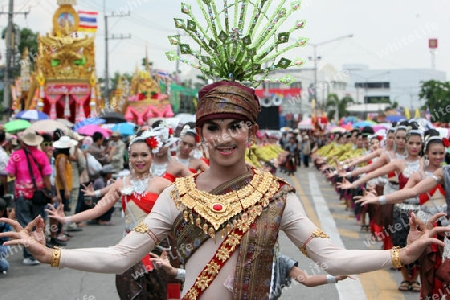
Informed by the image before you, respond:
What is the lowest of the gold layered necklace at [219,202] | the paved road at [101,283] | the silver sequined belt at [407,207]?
the paved road at [101,283]

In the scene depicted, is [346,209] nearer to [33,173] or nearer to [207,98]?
[33,173]

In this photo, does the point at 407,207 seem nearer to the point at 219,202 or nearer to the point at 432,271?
the point at 432,271

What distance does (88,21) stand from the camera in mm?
46500

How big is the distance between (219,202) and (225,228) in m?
0.13

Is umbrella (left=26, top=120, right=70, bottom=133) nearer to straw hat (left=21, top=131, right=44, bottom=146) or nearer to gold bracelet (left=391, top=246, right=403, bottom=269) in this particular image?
straw hat (left=21, top=131, right=44, bottom=146)

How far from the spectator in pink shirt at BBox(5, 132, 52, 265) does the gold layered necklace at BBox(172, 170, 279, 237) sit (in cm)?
787

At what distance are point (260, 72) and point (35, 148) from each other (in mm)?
7824

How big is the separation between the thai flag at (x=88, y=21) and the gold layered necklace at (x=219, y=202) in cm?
4347

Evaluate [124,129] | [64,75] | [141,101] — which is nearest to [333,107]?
[141,101]

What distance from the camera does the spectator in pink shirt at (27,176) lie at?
37.4 ft

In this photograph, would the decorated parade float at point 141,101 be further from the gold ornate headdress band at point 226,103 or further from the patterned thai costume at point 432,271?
the gold ornate headdress band at point 226,103

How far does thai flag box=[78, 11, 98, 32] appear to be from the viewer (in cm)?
4641

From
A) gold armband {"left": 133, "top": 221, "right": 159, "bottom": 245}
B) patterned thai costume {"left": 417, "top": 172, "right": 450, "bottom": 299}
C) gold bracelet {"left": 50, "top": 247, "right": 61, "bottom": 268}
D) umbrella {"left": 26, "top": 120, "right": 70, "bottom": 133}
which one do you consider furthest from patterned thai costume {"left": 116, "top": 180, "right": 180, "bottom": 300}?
umbrella {"left": 26, "top": 120, "right": 70, "bottom": 133}

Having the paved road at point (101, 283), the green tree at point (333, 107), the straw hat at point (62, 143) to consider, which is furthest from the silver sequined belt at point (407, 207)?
the green tree at point (333, 107)
